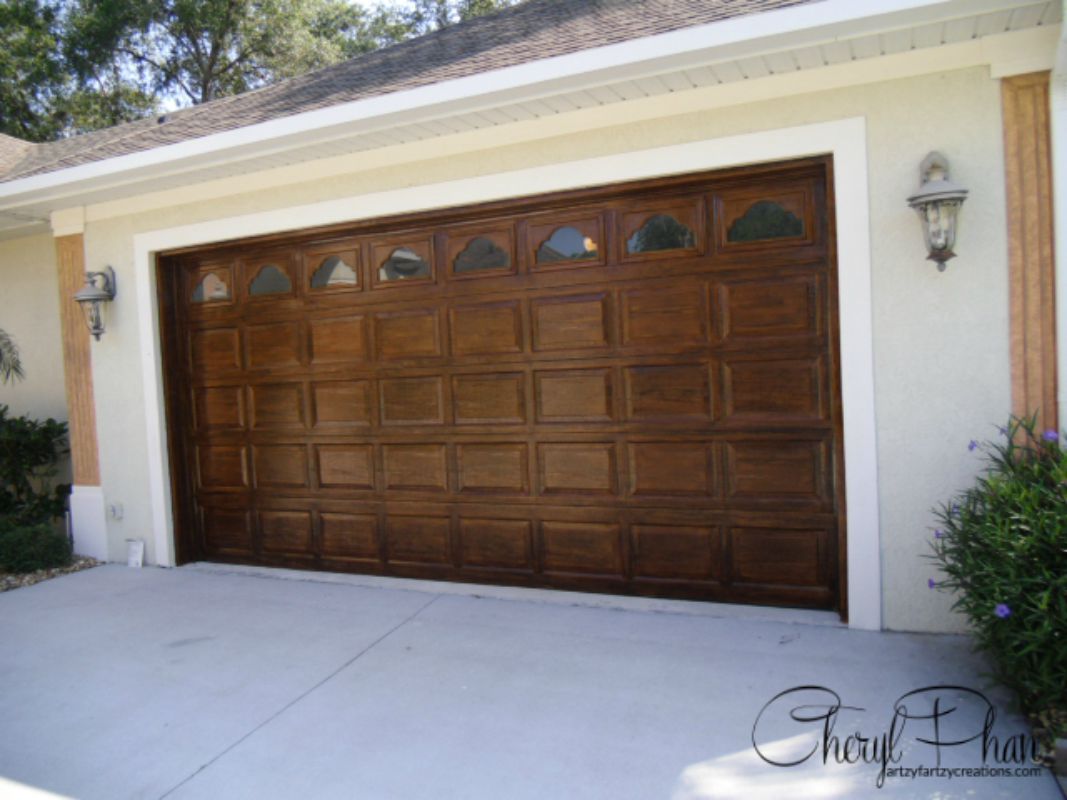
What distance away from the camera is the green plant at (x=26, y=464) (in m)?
6.64

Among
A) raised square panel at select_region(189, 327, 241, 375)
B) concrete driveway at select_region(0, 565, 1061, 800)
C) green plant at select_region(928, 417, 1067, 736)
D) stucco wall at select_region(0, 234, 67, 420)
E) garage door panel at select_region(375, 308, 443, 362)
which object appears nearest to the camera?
green plant at select_region(928, 417, 1067, 736)

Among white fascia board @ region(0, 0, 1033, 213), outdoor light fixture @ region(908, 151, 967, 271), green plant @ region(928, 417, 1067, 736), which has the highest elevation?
white fascia board @ region(0, 0, 1033, 213)

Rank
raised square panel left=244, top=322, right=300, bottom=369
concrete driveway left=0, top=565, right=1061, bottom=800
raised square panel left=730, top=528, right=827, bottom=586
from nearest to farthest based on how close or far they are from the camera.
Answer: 1. concrete driveway left=0, top=565, right=1061, bottom=800
2. raised square panel left=730, top=528, right=827, bottom=586
3. raised square panel left=244, top=322, right=300, bottom=369

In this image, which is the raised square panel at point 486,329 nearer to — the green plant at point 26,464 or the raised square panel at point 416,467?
the raised square panel at point 416,467

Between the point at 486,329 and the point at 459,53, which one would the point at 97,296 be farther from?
the point at 459,53

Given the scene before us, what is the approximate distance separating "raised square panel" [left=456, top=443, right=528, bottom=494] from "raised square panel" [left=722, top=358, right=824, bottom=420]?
55.1 inches

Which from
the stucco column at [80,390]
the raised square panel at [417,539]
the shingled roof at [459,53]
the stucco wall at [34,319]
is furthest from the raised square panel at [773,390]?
the stucco wall at [34,319]

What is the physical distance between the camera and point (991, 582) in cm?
285

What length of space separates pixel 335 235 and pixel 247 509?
89.7 inches

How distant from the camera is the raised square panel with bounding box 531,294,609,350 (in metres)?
4.69

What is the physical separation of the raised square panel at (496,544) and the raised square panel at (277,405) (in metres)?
1.59
